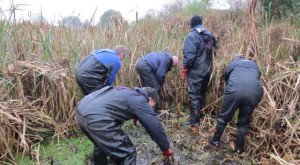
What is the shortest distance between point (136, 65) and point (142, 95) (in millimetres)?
1896

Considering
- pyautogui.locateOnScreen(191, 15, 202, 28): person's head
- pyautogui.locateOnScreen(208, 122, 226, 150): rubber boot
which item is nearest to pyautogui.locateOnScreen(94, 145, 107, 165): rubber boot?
Answer: pyautogui.locateOnScreen(208, 122, 226, 150): rubber boot

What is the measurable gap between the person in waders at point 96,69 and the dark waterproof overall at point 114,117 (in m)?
1.16

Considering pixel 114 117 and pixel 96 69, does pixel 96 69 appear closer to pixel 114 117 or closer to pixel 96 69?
pixel 96 69

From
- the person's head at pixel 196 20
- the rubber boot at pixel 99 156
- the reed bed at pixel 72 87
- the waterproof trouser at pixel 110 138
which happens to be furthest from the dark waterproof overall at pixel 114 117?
the person's head at pixel 196 20

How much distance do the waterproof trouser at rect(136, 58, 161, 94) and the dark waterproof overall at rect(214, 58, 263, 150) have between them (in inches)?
59.9

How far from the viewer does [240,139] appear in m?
3.00

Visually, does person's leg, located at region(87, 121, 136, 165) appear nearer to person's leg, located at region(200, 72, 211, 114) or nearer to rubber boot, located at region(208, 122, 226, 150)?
rubber boot, located at region(208, 122, 226, 150)

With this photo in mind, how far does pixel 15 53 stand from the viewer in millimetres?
3117

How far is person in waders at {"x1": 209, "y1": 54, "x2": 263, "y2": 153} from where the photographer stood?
2.77 meters

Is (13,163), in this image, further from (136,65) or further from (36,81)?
(136,65)

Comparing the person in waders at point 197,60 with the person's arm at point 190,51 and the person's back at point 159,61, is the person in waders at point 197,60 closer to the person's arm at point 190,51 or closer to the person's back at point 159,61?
the person's arm at point 190,51

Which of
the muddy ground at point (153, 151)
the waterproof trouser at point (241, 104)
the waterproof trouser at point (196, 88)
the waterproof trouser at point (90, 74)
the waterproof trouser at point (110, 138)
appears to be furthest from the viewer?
the waterproof trouser at point (196, 88)

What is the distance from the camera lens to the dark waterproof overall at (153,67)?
4086mm

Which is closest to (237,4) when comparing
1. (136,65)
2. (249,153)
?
(136,65)
